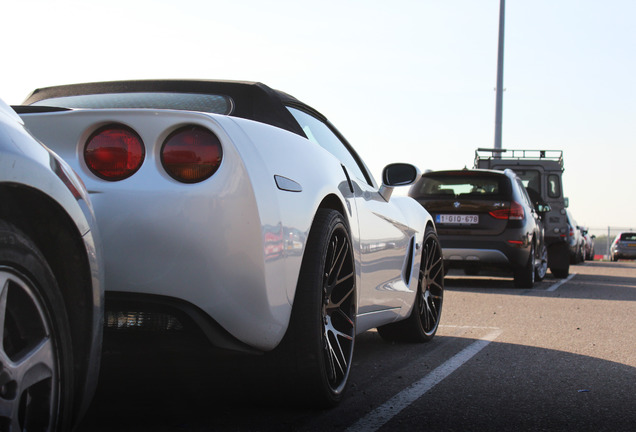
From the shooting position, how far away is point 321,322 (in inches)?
140

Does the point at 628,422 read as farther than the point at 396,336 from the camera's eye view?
No

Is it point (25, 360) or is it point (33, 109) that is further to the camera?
point (33, 109)

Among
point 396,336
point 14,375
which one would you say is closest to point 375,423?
point 14,375

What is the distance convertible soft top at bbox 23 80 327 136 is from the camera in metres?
3.97

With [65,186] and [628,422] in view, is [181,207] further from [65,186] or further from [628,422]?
[628,422]

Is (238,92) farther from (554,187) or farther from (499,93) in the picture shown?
(499,93)

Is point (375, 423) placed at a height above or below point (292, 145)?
below

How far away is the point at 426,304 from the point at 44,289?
4040mm

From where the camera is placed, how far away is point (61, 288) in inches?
95.2

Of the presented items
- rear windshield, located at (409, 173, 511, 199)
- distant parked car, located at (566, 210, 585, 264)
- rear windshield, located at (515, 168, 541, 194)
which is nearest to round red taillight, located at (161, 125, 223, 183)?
rear windshield, located at (409, 173, 511, 199)

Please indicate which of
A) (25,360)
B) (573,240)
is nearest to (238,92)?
(25,360)

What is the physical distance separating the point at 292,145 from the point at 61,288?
1421mm

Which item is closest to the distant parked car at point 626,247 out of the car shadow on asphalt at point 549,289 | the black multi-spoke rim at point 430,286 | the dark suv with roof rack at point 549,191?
the dark suv with roof rack at point 549,191

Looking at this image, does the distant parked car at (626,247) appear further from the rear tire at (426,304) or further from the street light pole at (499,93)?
the rear tire at (426,304)
